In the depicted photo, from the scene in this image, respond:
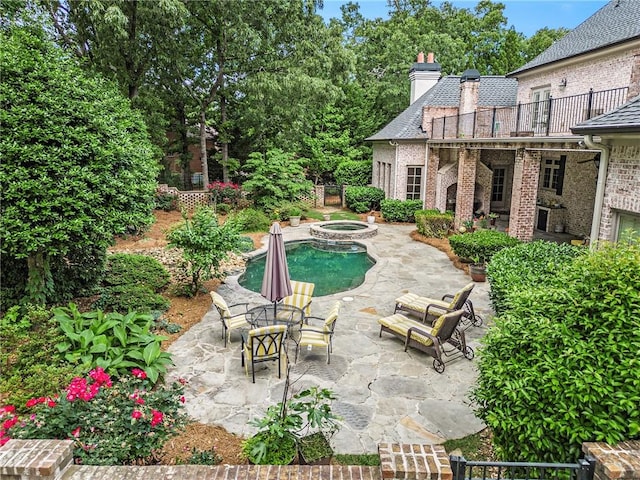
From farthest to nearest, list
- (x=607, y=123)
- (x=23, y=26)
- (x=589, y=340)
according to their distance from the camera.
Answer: (x=23, y=26) < (x=607, y=123) < (x=589, y=340)

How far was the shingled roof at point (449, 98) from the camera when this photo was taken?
21109 mm

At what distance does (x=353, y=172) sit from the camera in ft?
89.8

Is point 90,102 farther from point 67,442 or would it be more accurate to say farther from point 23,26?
point 67,442

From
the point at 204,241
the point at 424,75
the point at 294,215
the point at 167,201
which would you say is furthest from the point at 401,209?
the point at 204,241

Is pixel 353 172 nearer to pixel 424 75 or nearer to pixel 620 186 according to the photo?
pixel 424 75

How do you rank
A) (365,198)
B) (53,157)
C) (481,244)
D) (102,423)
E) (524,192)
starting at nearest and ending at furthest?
(102,423), (53,157), (481,244), (524,192), (365,198)

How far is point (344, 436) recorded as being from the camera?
214 inches

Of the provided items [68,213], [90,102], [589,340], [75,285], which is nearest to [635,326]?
[589,340]

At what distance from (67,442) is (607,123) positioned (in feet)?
29.0

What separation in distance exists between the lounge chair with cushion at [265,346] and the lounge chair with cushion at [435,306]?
336 cm

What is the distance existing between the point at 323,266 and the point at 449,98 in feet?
39.9

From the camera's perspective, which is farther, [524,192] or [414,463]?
[524,192]

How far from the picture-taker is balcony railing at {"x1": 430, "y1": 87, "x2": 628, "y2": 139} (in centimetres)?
1147

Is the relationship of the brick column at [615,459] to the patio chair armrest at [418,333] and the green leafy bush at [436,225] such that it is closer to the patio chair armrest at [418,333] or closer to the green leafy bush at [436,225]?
the patio chair armrest at [418,333]
